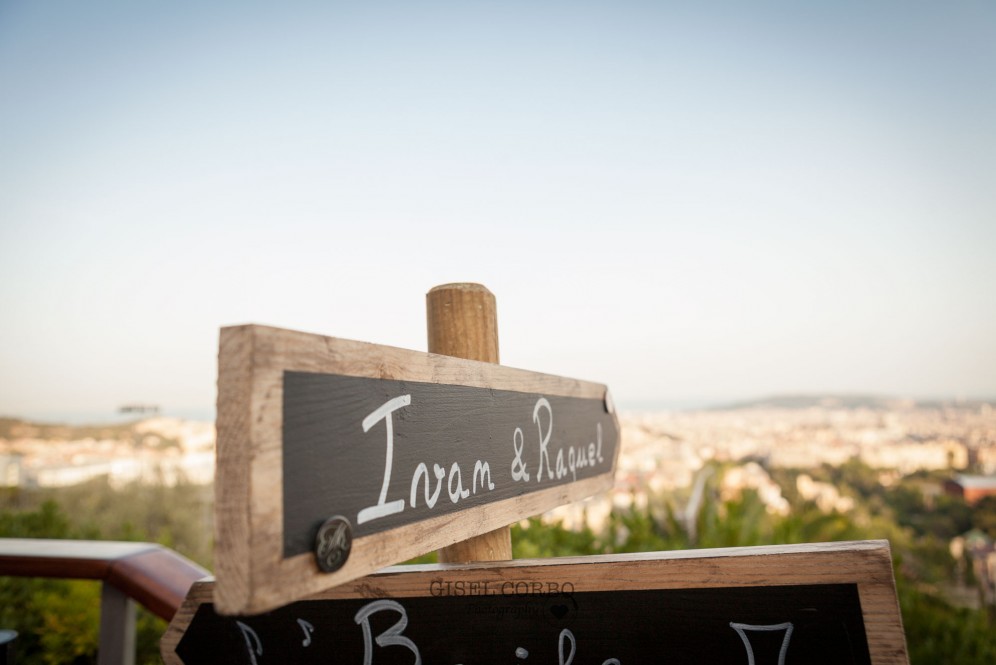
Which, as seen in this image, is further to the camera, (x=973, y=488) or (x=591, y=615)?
(x=973, y=488)

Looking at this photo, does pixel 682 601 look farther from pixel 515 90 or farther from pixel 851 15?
pixel 851 15

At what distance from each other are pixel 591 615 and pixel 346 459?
425 mm

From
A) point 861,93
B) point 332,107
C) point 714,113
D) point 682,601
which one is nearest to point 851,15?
point 861,93

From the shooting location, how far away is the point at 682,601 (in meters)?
0.72

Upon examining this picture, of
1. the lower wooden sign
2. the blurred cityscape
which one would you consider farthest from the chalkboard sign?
the blurred cityscape

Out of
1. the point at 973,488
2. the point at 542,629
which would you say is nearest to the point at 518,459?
the point at 542,629

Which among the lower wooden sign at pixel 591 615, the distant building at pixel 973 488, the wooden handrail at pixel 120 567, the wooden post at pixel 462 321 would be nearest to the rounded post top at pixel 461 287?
the wooden post at pixel 462 321

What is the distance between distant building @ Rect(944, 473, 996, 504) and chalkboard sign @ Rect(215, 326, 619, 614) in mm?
7378

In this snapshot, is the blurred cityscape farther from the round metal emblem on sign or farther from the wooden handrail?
the round metal emblem on sign

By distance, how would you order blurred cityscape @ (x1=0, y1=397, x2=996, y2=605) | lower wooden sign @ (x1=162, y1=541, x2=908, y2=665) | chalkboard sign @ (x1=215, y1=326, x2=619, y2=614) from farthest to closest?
blurred cityscape @ (x1=0, y1=397, x2=996, y2=605)
lower wooden sign @ (x1=162, y1=541, x2=908, y2=665)
chalkboard sign @ (x1=215, y1=326, x2=619, y2=614)

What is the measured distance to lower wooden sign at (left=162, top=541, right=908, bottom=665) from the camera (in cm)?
67

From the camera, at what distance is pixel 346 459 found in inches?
22.5

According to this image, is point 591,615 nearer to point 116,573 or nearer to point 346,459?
point 346,459

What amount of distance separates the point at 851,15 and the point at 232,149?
1302cm
